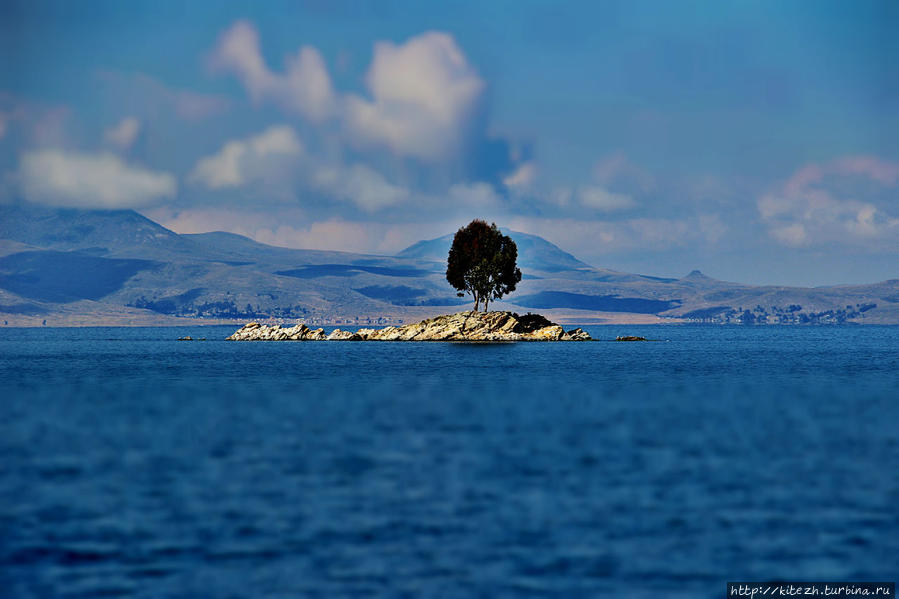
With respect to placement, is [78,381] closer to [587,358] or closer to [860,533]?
[587,358]

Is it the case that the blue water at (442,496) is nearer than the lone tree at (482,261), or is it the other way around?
the blue water at (442,496)

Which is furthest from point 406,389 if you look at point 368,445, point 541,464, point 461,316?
point 461,316

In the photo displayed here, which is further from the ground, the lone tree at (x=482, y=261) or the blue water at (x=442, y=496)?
the lone tree at (x=482, y=261)

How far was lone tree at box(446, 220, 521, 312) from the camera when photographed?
614 feet

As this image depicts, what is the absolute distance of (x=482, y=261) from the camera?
186 metres

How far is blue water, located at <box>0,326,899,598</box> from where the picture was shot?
23203 mm

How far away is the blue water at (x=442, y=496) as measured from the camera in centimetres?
2320

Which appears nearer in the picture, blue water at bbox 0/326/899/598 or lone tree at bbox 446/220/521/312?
blue water at bbox 0/326/899/598

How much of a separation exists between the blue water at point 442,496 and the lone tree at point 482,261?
115012mm

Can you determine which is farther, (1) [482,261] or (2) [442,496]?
(1) [482,261]

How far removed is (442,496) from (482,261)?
6085 inches

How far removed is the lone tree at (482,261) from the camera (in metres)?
187

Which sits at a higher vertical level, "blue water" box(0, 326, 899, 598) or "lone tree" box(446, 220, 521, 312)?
"lone tree" box(446, 220, 521, 312)

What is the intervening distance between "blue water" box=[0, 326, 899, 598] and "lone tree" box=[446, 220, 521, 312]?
4528 inches
